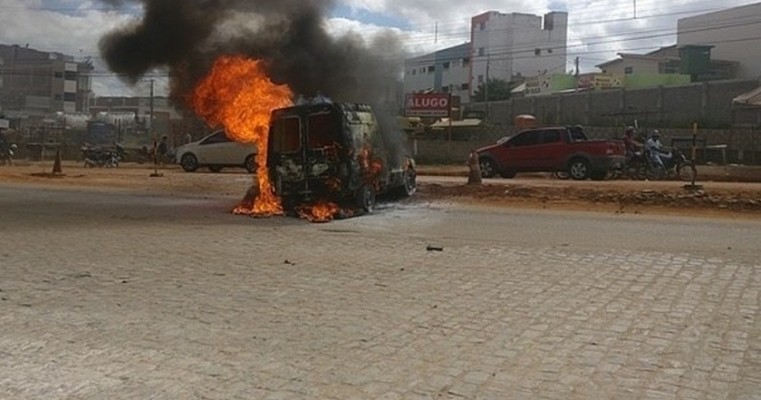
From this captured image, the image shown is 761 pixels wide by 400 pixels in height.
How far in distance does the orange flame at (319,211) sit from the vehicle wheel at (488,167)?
36.1 feet

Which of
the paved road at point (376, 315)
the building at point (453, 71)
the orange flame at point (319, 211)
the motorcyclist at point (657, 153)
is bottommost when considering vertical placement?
the paved road at point (376, 315)

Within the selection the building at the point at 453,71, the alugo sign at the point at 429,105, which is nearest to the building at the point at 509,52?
the building at the point at 453,71

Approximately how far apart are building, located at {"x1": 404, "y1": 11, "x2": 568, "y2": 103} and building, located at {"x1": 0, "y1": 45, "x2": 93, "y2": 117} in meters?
33.6

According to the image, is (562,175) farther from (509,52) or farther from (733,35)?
(509,52)

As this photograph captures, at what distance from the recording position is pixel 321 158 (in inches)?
517

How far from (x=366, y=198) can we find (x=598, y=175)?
→ 32.3ft

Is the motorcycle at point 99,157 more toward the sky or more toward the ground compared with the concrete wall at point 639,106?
more toward the ground

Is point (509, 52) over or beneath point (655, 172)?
over

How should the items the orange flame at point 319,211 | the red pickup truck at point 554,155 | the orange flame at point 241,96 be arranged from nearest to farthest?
the orange flame at point 319,211
the orange flame at point 241,96
the red pickup truck at point 554,155

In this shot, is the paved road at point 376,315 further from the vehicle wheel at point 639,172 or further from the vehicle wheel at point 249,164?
the vehicle wheel at point 249,164

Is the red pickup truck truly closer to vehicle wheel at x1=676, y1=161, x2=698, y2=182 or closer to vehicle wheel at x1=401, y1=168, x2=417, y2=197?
vehicle wheel at x1=676, y1=161, x2=698, y2=182

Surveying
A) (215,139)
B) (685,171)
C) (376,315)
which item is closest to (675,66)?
(685,171)

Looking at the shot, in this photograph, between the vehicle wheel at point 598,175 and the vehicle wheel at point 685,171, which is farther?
the vehicle wheel at point 685,171

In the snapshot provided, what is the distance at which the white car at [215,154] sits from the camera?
2608cm
